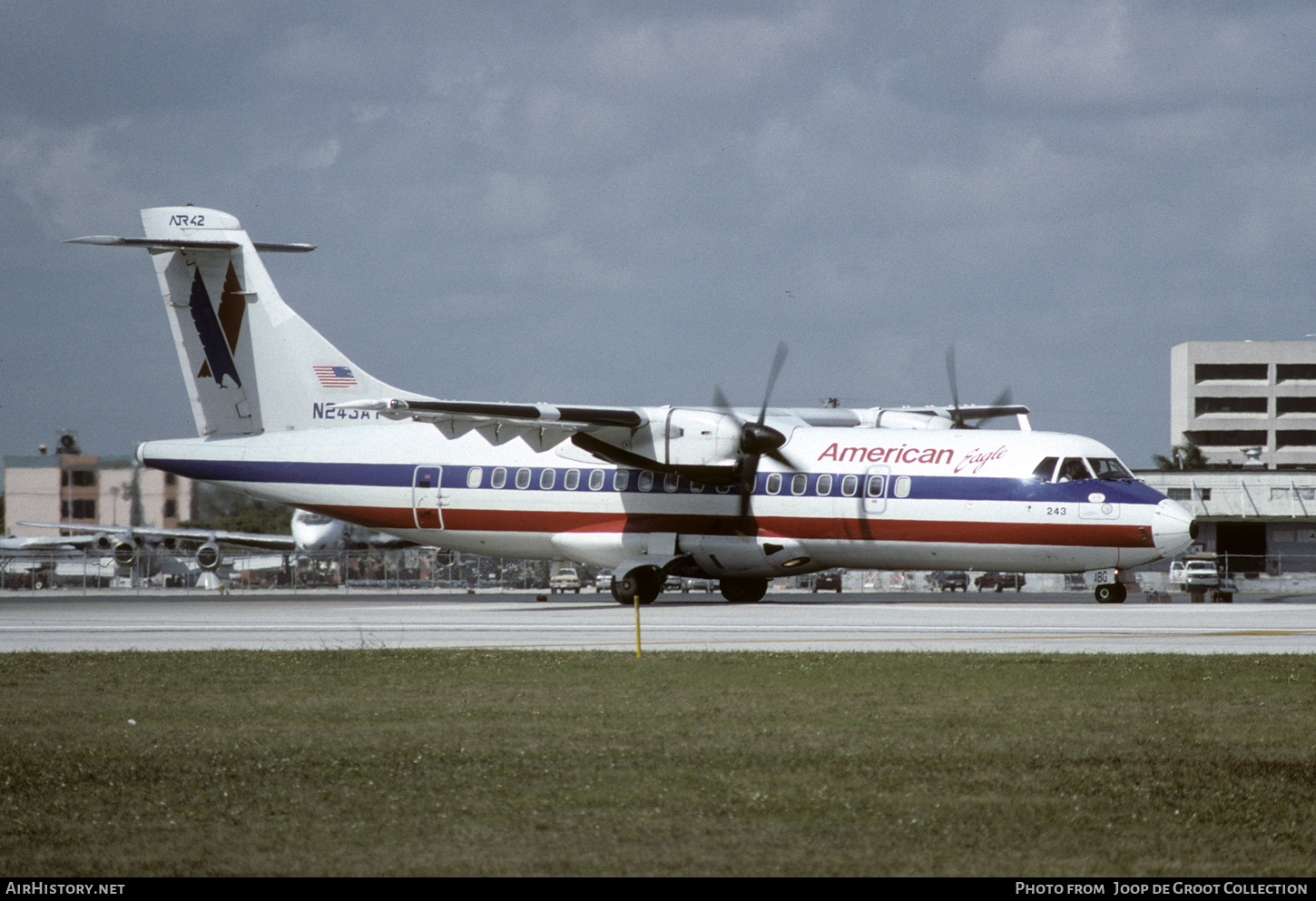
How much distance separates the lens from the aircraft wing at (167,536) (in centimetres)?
6122

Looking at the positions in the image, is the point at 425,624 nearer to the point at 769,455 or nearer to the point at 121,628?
the point at 121,628

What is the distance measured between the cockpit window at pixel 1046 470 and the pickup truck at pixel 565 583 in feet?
81.4

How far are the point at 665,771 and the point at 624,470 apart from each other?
73.6ft

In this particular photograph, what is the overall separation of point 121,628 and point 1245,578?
39633 mm

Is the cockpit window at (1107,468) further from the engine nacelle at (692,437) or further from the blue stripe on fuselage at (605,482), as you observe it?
the engine nacelle at (692,437)

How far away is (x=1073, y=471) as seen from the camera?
96.3 feet

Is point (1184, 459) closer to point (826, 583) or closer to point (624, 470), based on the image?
point (826, 583)

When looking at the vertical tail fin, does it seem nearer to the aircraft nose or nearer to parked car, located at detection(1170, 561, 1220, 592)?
the aircraft nose

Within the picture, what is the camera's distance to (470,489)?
110ft

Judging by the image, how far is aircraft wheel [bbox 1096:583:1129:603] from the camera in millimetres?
30812

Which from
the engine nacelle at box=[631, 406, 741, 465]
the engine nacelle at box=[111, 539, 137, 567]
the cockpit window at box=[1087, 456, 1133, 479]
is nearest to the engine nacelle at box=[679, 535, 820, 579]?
the engine nacelle at box=[631, 406, 741, 465]

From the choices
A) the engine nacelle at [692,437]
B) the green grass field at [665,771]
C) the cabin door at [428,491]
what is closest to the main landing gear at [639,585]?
the engine nacelle at [692,437]

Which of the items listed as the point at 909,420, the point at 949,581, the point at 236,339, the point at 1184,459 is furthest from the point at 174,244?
the point at 1184,459
